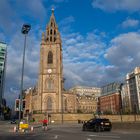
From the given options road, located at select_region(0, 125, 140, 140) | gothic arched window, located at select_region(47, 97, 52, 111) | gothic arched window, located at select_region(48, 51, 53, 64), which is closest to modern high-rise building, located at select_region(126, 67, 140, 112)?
gothic arched window, located at select_region(47, 97, 52, 111)

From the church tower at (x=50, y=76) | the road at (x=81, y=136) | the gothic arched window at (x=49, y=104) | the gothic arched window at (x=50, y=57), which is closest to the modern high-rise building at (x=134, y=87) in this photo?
the church tower at (x=50, y=76)

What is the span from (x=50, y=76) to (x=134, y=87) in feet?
158

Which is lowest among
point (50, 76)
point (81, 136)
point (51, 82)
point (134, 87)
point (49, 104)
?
point (81, 136)

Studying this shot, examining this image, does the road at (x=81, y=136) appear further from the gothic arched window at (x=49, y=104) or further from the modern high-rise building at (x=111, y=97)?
the modern high-rise building at (x=111, y=97)

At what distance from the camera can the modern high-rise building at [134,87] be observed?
107 meters

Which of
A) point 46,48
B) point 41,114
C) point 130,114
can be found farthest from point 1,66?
point 130,114

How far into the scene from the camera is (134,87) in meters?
112

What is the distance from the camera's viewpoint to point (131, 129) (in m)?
24.2

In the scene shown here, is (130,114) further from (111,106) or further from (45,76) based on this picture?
(111,106)

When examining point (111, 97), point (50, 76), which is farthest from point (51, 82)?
point (111, 97)

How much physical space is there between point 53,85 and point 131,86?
162ft

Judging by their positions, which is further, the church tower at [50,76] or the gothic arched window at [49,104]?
the church tower at [50,76]

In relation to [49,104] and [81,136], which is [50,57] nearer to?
[49,104]

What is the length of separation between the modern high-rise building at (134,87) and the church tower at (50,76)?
4103cm
